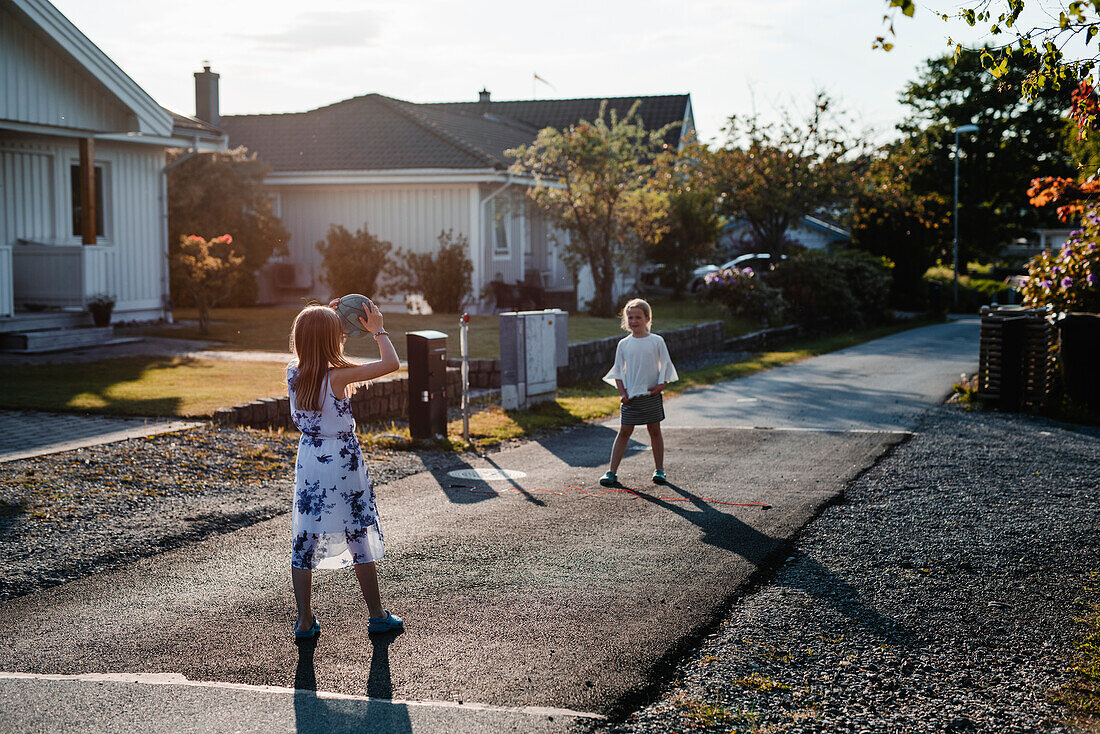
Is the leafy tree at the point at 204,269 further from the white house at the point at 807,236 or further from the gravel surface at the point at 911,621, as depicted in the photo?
the white house at the point at 807,236

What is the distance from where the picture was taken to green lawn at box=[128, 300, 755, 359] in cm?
1691

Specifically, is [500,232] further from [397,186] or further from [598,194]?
[598,194]

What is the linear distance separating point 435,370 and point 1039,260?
9027mm

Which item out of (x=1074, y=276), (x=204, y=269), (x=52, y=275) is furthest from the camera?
(x=52, y=275)

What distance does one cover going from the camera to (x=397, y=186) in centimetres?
2519

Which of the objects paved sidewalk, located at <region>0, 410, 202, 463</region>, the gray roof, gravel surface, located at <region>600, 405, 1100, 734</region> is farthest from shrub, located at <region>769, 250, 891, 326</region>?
paved sidewalk, located at <region>0, 410, 202, 463</region>

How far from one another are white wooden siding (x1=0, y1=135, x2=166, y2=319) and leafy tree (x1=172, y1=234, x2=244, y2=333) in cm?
154

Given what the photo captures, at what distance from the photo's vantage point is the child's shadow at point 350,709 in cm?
393

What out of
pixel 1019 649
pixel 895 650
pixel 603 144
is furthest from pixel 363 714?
pixel 603 144

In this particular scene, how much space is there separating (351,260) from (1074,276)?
1381 centimetres

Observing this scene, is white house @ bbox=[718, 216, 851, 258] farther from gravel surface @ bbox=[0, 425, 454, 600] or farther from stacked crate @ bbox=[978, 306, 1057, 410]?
gravel surface @ bbox=[0, 425, 454, 600]

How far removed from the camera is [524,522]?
723 centimetres

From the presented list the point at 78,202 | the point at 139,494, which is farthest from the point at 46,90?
the point at 139,494

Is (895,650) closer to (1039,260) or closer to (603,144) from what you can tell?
(1039,260)
